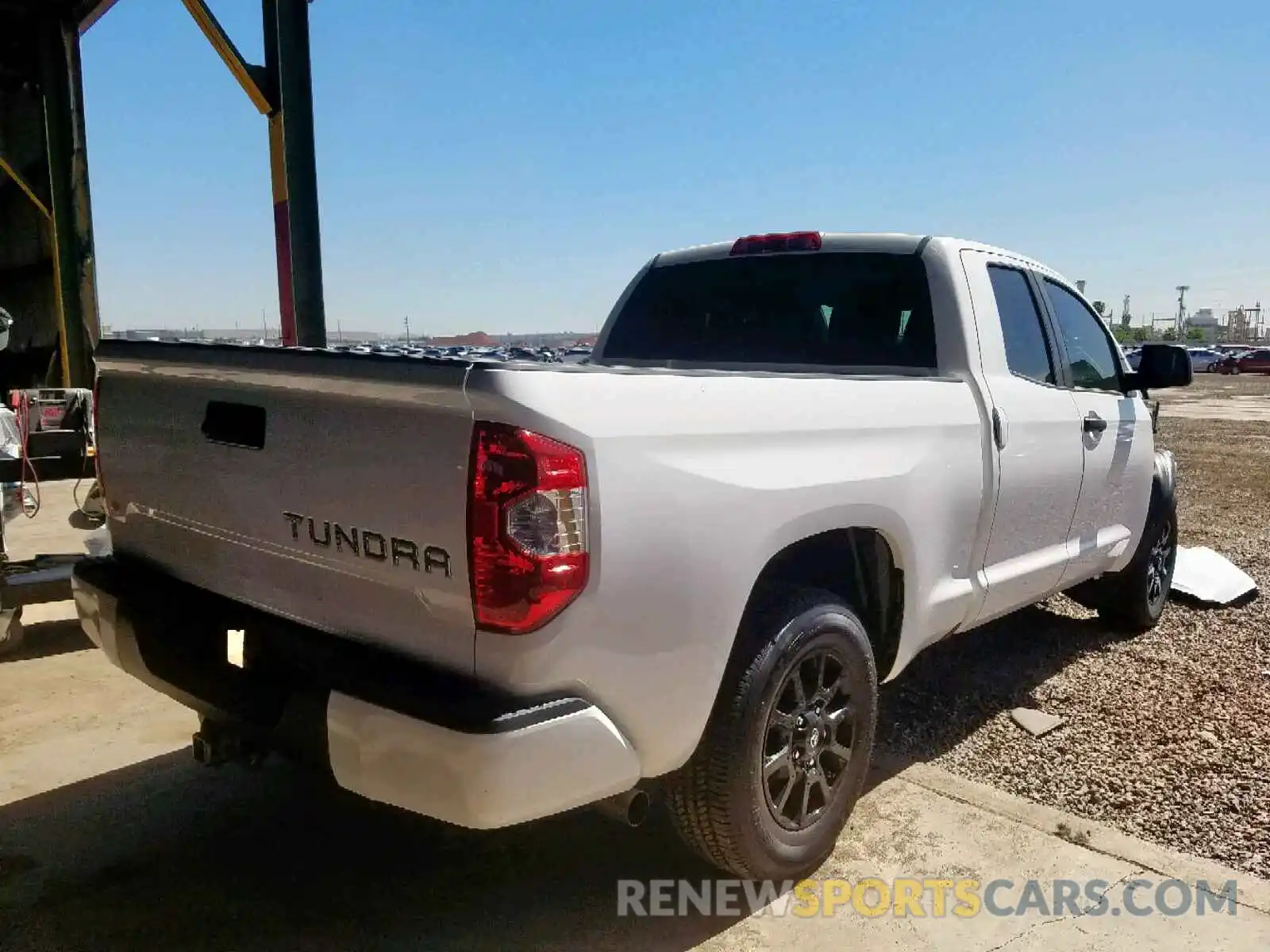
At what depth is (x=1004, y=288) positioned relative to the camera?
155 inches

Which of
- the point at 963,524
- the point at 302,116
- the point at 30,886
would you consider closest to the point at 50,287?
the point at 302,116

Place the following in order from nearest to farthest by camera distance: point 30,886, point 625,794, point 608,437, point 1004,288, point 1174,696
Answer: point 608,437 < point 625,794 < point 30,886 < point 1004,288 < point 1174,696

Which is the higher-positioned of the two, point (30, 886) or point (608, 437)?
point (608, 437)

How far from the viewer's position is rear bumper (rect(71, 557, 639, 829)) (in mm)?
1934

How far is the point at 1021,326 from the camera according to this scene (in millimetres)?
3959

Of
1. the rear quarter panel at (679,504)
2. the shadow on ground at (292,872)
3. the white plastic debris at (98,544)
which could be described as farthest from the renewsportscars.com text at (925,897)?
the white plastic debris at (98,544)

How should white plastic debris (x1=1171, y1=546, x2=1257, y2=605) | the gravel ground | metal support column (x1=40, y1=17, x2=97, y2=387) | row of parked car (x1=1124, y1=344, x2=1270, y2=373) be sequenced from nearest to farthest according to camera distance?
the gravel ground → white plastic debris (x1=1171, y1=546, x2=1257, y2=605) → metal support column (x1=40, y1=17, x2=97, y2=387) → row of parked car (x1=1124, y1=344, x2=1270, y2=373)

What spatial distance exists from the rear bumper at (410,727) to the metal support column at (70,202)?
10321 millimetres

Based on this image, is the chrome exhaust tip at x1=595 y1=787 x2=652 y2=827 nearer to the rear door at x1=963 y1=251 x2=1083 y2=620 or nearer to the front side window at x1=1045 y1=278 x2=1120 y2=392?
the rear door at x1=963 y1=251 x2=1083 y2=620

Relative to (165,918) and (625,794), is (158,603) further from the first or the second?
(625,794)

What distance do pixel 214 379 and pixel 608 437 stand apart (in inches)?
45.2

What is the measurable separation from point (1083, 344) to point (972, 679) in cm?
166

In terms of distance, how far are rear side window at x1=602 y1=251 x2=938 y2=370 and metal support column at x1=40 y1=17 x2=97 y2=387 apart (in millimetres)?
9277

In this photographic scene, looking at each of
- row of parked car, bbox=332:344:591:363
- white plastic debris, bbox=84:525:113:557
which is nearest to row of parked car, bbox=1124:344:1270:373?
row of parked car, bbox=332:344:591:363
